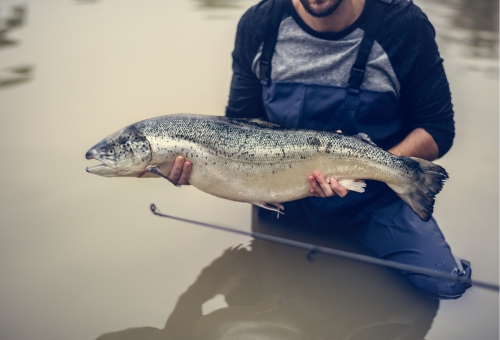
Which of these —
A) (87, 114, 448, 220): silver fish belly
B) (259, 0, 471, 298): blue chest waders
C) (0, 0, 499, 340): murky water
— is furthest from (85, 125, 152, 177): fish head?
(259, 0, 471, 298): blue chest waders

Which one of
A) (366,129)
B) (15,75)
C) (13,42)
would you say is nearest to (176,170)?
(366,129)

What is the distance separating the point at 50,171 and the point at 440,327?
293 cm

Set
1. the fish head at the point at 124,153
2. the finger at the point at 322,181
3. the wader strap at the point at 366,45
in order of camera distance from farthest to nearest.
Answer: the wader strap at the point at 366,45 < the finger at the point at 322,181 < the fish head at the point at 124,153

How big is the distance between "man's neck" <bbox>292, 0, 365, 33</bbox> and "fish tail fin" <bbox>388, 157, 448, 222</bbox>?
87cm

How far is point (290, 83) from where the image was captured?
9.57 ft

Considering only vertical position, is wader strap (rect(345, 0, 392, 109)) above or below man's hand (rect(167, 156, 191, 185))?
above

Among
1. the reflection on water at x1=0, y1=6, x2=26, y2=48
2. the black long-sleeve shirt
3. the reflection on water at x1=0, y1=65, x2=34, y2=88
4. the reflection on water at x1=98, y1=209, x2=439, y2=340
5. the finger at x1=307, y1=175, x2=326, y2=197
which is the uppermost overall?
the black long-sleeve shirt

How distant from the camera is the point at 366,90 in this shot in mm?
2807

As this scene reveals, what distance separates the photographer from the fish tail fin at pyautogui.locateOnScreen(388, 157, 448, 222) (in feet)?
8.49

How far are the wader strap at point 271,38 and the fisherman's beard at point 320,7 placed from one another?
0.79 feet

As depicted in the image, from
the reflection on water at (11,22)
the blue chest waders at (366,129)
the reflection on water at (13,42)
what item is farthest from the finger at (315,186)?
the reflection on water at (11,22)

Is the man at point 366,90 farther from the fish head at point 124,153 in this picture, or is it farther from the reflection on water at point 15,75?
the reflection on water at point 15,75

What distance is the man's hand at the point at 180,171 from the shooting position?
259 centimetres

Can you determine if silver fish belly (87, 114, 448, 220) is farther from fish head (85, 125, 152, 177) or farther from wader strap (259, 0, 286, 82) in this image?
wader strap (259, 0, 286, 82)
